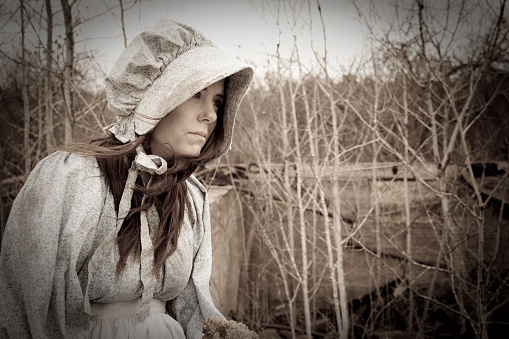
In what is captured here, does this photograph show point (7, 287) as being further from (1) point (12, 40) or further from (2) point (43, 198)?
(1) point (12, 40)

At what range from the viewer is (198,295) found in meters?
1.45

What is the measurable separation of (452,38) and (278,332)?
395 centimetres

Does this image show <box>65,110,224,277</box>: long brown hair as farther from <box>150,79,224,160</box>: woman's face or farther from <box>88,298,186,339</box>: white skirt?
<box>88,298,186,339</box>: white skirt

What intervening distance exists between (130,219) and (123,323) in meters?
0.35

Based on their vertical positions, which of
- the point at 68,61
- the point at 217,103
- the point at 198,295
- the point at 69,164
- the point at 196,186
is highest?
the point at 68,61

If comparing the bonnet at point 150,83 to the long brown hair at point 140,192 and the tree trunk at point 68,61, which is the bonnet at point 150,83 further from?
the tree trunk at point 68,61

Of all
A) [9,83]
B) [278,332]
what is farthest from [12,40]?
[278,332]

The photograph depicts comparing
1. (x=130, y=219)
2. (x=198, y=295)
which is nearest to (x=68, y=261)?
(x=130, y=219)

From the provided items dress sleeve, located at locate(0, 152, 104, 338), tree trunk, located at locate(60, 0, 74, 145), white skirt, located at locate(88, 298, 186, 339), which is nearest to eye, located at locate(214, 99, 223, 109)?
dress sleeve, located at locate(0, 152, 104, 338)

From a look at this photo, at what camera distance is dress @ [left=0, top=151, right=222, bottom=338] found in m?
1.00

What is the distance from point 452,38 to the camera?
289cm

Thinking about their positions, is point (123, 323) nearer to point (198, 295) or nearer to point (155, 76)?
point (198, 295)

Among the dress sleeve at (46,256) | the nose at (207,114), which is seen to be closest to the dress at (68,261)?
the dress sleeve at (46,256)

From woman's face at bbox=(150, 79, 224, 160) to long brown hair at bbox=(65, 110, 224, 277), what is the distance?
35 mm
